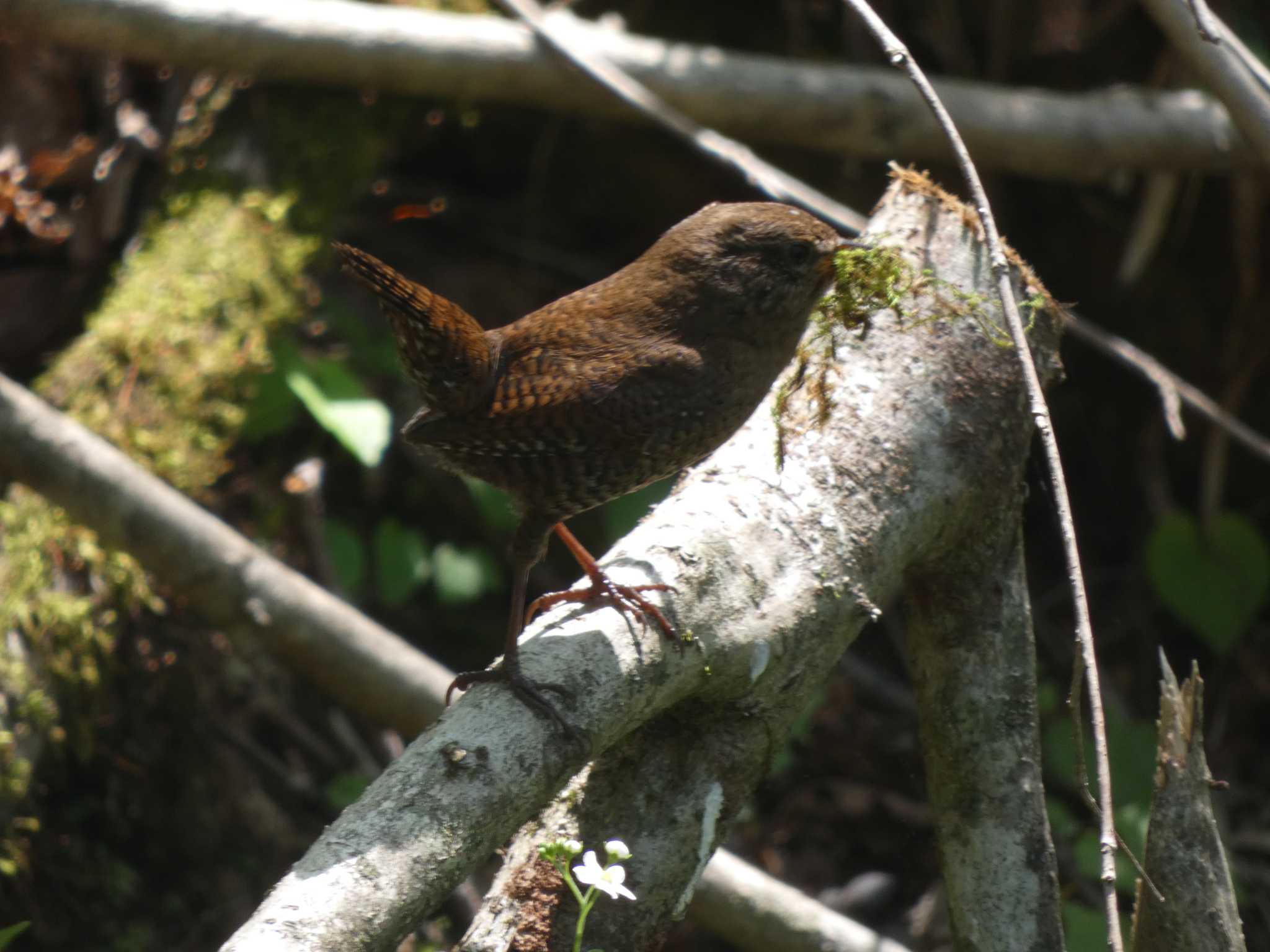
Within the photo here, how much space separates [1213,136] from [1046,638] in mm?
1988

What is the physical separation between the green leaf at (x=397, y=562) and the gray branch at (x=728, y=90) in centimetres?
167

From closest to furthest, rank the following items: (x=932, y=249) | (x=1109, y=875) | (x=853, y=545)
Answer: (x=1109, y=875), (x=853, y=545), (x=932, y=249)

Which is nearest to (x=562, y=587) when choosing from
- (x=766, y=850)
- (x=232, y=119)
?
(x=766, y=850)

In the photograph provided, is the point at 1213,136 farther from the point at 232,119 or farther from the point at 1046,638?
the point at 232,119

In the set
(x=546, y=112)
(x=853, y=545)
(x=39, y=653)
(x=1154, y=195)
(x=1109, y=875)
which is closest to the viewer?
(x=1109, y=875)

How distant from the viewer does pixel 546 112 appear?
5.20 meters

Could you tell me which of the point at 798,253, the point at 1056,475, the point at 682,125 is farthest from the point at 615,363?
the point at 682,125

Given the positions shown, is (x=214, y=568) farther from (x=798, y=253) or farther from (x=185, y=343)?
(x=798, y=253)

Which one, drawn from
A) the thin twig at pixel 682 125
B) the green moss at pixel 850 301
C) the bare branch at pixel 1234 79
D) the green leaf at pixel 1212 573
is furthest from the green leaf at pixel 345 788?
the green leaf at pixel 1212 573

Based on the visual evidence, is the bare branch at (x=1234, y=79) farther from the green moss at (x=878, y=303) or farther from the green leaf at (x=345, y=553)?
the green leaf at (x=345, y=553)

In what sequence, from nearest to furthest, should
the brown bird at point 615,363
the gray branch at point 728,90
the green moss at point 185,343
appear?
the brown bird at point 615,363, the green moss at point 185,343, the gray branch at point 728,90

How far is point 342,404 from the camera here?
368cm

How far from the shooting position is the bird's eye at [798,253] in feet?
7.93

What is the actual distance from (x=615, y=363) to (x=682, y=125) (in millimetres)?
1514
